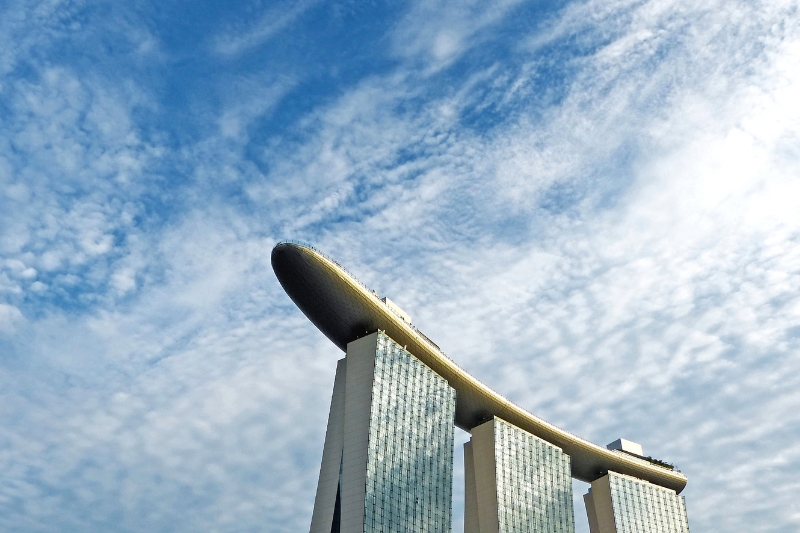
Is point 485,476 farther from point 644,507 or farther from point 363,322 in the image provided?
point 644,507

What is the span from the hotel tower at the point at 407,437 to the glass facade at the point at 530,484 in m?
0.11

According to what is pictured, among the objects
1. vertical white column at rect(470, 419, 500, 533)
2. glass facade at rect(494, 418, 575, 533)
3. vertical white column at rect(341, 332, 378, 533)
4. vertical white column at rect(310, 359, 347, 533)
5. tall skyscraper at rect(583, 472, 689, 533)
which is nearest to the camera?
vertical white column at rect(341, 332, 378, 533)

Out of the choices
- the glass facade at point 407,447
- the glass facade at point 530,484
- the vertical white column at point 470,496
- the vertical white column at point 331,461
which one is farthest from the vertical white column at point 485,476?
the vertical white column at point 331,461

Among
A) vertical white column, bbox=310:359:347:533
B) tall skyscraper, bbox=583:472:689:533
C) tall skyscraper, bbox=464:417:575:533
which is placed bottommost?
vertical white column, bbox=310:359:347:533

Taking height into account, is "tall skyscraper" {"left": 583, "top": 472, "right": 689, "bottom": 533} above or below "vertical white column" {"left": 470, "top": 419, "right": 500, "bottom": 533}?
above

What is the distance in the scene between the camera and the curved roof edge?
60.6 metres

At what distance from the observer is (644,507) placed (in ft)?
310

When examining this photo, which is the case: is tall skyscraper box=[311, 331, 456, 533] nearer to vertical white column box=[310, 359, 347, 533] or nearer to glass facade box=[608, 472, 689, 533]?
vertical white column box=[310, 359, 347, 533]

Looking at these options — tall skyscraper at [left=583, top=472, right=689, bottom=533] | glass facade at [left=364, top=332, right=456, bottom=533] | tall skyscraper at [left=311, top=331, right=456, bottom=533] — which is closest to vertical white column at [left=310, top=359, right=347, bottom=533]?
tall skyscraper at [left=311, top=331, right=456, bottom=533]

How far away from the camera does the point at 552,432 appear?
84.2m

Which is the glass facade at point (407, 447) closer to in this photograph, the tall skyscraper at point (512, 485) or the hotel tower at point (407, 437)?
the hotel tower at point (407, 437)

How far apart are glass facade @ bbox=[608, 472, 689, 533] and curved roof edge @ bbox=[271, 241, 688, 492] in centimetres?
1142

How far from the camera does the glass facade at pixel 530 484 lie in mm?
76312

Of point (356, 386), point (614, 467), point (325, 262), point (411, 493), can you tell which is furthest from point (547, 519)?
point (325, 262)
